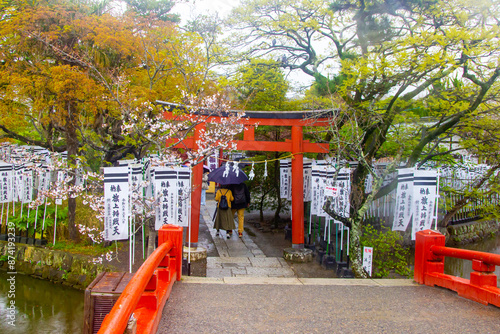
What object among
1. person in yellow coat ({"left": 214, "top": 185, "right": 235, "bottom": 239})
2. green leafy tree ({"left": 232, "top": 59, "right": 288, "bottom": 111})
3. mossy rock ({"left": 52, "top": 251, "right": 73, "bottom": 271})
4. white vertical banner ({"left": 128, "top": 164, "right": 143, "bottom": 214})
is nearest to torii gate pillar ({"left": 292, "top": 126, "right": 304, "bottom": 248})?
person in yellow coat ({"left": 214, "top": 185, "right": 235, "bottom": 239})

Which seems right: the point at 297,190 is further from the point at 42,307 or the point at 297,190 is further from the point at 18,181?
the point at 18,181

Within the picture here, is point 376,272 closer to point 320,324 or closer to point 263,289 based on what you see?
point 263,289

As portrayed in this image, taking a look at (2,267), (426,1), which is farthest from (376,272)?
(2,267)

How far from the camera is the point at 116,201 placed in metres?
7.74

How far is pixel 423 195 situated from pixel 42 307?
9708mm

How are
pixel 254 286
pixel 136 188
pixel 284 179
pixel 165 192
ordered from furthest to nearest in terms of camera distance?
pixel 284 179
pixel 165 192
pixel 136 188
pixel 254 286

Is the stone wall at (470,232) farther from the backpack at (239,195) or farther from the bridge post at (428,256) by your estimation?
the bridge post at (428,256)

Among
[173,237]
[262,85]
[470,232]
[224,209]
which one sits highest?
[262,85]

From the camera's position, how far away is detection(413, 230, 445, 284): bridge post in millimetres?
6160

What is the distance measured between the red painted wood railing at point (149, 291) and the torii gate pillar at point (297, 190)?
535 centimetres

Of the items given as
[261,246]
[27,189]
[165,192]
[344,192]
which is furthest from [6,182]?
[344,192]

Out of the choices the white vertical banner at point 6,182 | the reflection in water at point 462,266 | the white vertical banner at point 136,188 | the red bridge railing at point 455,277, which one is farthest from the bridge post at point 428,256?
the white vertical banner at point 6,182

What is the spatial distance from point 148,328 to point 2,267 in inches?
458

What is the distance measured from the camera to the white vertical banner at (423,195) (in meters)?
8.17
